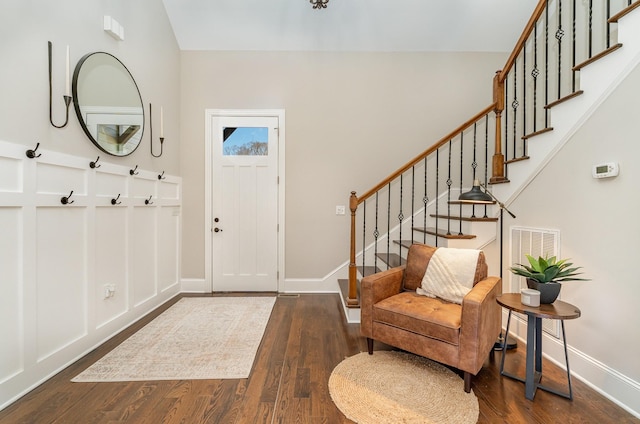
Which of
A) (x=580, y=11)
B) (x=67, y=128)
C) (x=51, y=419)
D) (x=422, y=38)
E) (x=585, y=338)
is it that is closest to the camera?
(x=51, y=419)

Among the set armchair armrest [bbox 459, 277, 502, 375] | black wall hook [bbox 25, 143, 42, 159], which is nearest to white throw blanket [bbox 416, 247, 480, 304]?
armchair armrest [bbox 459, 277, 502, 375]

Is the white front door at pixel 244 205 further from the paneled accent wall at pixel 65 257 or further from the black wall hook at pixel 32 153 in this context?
the black wall hook at pixel 32 153

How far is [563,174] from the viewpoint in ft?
6.85

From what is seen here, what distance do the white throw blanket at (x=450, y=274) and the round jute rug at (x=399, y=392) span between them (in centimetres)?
52

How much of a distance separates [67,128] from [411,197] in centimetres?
351

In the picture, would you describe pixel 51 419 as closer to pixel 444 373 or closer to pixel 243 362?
pixel 243 362

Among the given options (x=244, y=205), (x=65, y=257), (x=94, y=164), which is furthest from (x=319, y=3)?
(x=65, y=257)

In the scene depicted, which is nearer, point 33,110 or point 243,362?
point 33,110

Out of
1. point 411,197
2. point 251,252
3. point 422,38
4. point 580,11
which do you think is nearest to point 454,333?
point 411,197

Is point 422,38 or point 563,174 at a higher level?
point 422,38

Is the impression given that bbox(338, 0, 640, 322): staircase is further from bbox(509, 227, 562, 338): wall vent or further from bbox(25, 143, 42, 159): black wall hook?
bbox(25, 143, 42, 159): black wall hook

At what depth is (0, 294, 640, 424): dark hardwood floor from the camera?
5.18 feet

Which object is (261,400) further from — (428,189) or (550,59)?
(550,59)

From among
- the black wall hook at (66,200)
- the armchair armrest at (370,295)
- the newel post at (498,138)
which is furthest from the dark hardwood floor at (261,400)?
the newel post at (498,138)
